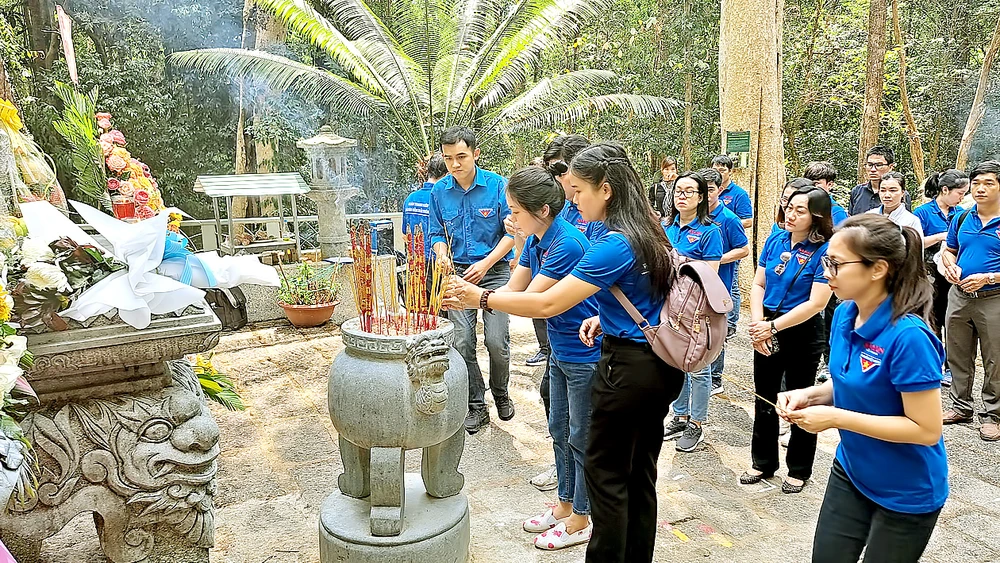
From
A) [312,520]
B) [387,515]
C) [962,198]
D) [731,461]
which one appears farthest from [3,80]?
[962,198]

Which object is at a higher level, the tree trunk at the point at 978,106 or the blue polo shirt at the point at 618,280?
the tree trunk at the point at 978,106

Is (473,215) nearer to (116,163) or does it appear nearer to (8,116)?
(116,163)

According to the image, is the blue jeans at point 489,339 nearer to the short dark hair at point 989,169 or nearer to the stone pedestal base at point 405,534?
the stone pedestal base at point 405,534

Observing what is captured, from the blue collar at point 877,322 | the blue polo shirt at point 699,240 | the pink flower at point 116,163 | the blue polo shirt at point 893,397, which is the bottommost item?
the blue polo shirt at point 893,397

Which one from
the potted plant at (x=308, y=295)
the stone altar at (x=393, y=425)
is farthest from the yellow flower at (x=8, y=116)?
the potted plant at (x=308, y=295)

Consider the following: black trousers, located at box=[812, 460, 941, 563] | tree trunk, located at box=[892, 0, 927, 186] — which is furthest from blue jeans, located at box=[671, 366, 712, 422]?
tree trunk, located at box=[892, 0, 927, 186]

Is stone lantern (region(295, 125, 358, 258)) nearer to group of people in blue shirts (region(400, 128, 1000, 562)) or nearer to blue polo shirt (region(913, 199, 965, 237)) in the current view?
group of people in blue shirts (region(400, 128, 1000, 562))

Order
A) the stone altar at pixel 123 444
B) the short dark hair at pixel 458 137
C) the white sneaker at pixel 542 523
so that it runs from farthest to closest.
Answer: the short dark hair at pixel 458 137, the white sneaker at pixel 542 523, the stone altar at pixel 123 444

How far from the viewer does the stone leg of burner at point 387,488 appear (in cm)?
236

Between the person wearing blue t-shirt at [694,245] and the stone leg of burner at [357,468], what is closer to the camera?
the stone leg of burner at [357,468]

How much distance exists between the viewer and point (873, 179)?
512cm

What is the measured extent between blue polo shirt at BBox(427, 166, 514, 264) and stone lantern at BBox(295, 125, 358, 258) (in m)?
2.94

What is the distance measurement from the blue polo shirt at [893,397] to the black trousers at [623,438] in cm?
57

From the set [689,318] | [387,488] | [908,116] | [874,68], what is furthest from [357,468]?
[908,116]
